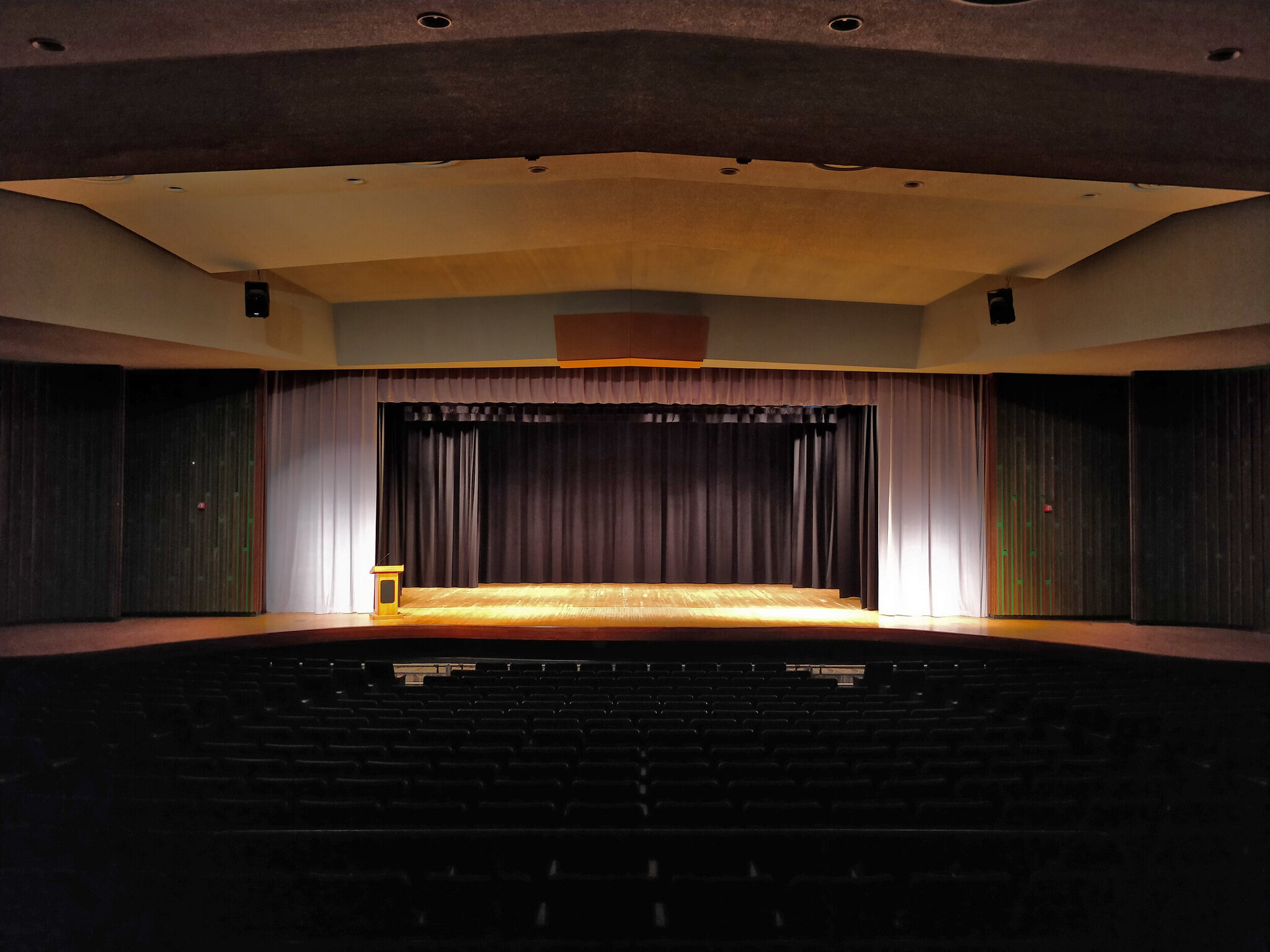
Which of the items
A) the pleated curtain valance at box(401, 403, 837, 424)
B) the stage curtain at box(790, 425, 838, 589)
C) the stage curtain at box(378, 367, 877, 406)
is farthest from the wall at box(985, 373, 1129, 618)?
the stage curtain at box(790, 425, 838, 589)

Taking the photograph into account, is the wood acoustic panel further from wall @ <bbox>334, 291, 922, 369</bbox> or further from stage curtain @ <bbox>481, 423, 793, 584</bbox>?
stage curtain @ <bbox>481, 423, 793, 584</bbox>

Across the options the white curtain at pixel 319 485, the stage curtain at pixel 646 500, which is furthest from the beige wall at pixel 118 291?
the stage curtain at pixel 646 500

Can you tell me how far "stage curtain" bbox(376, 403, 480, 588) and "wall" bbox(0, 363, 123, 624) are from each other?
549cm

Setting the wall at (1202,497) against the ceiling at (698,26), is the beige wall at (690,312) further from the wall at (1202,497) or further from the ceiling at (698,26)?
the ceiling at (698,26)

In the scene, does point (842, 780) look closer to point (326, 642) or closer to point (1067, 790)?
point (1067, 790)

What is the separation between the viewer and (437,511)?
671 inches

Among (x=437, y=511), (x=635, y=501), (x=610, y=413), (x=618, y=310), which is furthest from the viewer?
(x=635, y=501)

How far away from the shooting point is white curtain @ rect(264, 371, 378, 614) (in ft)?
42.0

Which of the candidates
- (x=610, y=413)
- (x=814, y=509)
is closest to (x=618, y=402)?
(x=610, y=413)

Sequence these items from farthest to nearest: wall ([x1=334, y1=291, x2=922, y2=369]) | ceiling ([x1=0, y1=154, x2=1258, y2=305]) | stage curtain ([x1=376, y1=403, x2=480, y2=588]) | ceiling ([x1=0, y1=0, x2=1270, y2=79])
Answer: stage curtain ([x1=376, y1=403, x2=480, y2=588])
wall ([x1=334, y1=291, x2=922, y2=369])
ceiling ([x1=0, y1=154, x2=1258, y2=305])
ceiling ([x1=0, y1=0, x2=1270, y2=79])

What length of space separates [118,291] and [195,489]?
14.6 ft

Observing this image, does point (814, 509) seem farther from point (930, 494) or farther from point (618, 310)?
point (618, 310)

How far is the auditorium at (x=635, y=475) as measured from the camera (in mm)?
3045

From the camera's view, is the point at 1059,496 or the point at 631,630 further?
the point at 1059,496
